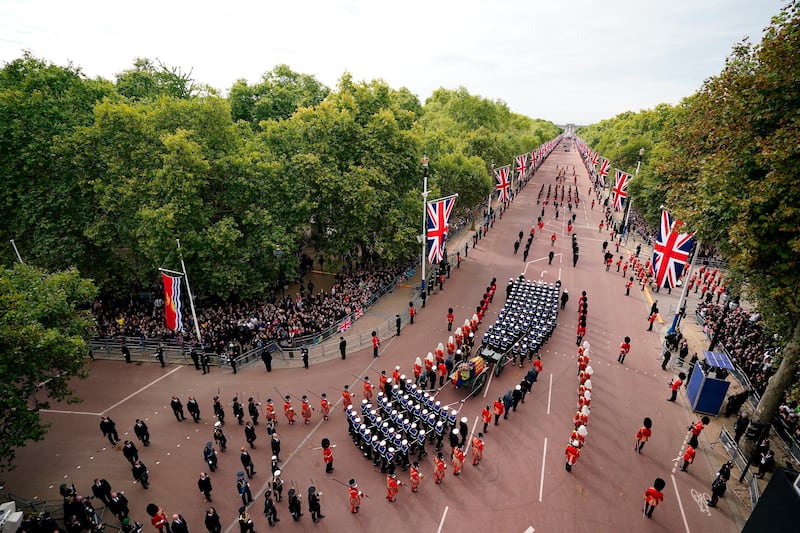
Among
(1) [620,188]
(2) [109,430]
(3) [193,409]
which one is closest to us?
(2) [109,430]

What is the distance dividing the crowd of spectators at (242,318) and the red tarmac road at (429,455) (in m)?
1.76

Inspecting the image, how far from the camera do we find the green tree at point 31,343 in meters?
11.4

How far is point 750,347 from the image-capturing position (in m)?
19.1

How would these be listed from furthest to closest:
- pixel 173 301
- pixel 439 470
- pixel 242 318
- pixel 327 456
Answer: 1. pixel 242 318
2. pixel 173 301
3. pixel 327 456
4. pixel 439 470

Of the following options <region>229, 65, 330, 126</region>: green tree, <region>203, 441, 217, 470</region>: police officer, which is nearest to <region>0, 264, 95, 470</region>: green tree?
<region>203, 441, 217, 470</region>: police officer

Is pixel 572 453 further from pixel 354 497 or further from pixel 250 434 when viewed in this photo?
pixel 250 434

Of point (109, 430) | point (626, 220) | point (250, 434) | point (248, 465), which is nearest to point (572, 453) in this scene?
point (248, 465)

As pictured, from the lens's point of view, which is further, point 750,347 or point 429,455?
point 750,347

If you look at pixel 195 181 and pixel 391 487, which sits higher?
pixel 195 181

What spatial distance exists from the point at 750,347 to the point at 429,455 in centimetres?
1695

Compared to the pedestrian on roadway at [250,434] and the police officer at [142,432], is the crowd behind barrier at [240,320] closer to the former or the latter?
the police officer at [142,432]

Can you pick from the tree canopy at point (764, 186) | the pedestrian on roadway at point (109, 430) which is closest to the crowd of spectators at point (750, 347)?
the tree canopy at point (764, 186)

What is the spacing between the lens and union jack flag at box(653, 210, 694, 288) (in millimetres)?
19422

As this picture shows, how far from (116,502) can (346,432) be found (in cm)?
730
